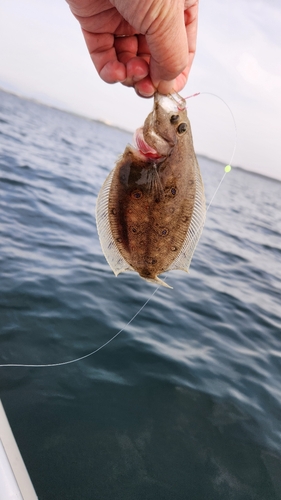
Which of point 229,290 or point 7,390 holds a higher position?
point 229,290

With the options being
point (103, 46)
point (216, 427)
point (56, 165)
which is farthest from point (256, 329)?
point (56, 165)

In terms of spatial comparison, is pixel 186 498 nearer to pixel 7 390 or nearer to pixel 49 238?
pixel 7 390

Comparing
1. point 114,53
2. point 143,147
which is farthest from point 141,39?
point 143,147

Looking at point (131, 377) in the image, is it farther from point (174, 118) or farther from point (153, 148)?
point (174, 118)

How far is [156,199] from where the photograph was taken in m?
2.44

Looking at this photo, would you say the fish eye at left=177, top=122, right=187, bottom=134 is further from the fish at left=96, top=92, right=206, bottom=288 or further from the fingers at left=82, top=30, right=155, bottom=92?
the fingers at left=82, top=30, right=155, bottom=92

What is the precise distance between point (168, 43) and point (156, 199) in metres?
0.88

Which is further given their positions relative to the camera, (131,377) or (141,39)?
(131,377)

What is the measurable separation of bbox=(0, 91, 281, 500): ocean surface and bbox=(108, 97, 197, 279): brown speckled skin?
2.29 meters

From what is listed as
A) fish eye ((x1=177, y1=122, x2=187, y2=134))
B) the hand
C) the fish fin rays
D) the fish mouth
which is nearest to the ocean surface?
the fish fin rays

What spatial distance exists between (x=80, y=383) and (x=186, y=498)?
167 cm

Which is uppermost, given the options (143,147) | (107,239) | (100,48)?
(100,48)

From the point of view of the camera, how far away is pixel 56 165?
1638cm

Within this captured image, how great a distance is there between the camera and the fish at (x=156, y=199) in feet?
7.86
